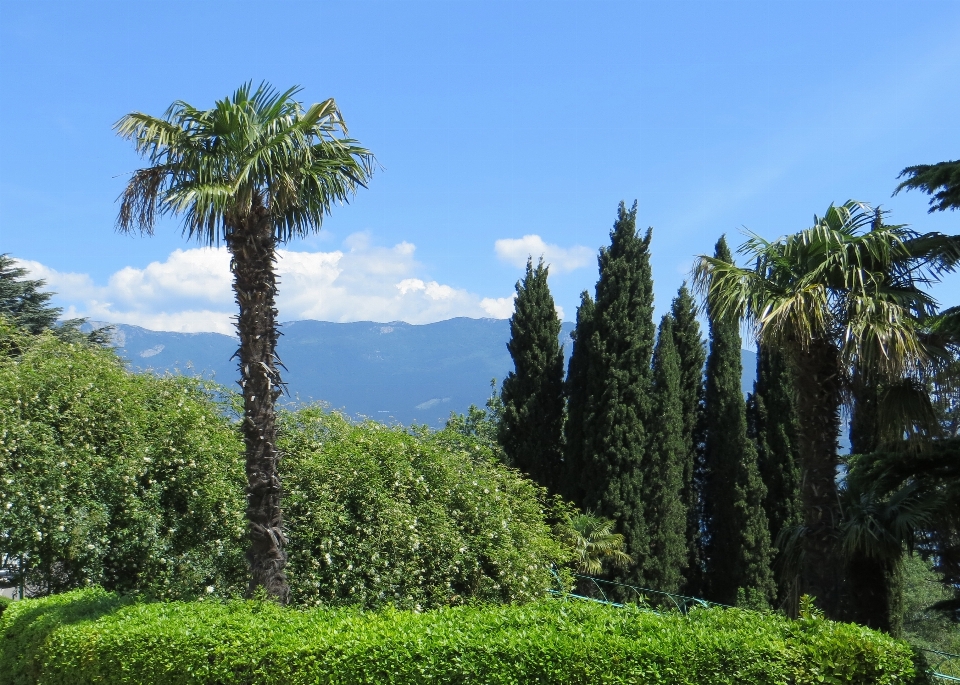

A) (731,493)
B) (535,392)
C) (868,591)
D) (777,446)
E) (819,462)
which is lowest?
(868,591)

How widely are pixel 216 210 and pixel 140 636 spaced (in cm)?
396

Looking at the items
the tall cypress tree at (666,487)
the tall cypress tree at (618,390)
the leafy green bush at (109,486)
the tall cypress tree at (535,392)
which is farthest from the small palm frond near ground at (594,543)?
the leafy green bush at (109,486)

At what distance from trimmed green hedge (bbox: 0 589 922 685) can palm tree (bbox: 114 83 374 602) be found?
110 centimetres

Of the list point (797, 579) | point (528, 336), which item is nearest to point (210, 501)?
point (797, 579)

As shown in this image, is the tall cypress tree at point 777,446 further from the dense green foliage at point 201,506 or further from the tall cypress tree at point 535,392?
the dense green foliage at point 201,506

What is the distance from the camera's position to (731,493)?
24.9 metres

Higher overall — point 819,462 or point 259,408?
point 259,408

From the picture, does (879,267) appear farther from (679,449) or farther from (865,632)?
(679,449)

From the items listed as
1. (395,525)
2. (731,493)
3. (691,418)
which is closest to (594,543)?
(731,493)

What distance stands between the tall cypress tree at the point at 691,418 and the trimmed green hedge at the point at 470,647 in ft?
66.6

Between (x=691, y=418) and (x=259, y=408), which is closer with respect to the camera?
(x=259, y=408)

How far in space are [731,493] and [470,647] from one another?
69.8 feet

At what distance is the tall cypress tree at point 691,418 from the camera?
25.7 meters

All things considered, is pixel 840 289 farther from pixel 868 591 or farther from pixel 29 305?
pixel 29 305
